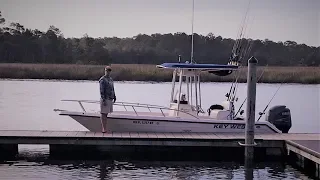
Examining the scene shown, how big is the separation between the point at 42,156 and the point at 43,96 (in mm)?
21797

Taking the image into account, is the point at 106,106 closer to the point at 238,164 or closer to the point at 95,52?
the point at 238,164

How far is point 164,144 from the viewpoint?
1903 cm

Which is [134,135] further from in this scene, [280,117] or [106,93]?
[280,117]

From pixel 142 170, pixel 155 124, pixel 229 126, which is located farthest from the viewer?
pixel 229 126

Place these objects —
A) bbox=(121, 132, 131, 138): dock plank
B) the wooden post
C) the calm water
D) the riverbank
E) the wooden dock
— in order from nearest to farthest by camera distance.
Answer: the calm water, the wooden post, the wooden dock, bbox=(121, 132, 131, 138): dock plank, the riverbank

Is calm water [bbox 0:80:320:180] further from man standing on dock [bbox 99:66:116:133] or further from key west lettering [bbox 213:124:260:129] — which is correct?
man standing on dock [bbox 99:66:116:133]

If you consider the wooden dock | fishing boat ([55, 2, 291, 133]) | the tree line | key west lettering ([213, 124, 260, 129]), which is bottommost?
the wooden dock

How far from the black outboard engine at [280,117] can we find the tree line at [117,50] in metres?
32.6

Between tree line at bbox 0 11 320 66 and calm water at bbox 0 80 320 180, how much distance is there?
21.9 ft

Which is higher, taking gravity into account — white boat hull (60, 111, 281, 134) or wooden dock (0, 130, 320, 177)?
white boat hull (60, 111, 281, 134)

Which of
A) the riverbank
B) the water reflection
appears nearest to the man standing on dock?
the water reflection

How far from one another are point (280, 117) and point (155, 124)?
3742 mm

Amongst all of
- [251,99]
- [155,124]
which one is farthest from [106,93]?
[251,99]

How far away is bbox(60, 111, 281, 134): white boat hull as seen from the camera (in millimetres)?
20047
